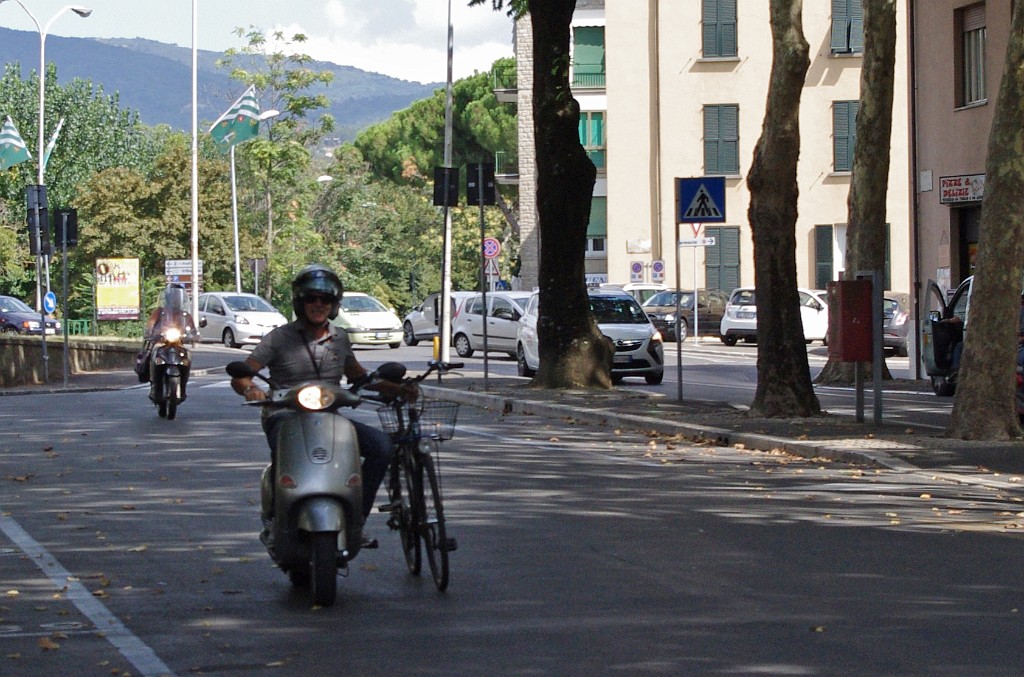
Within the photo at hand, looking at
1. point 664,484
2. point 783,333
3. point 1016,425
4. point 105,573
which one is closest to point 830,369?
point 783,333

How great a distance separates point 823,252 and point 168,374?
38.7 meters

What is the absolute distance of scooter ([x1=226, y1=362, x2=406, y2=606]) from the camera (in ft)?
26.4

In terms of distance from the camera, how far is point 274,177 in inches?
2576

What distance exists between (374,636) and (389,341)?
39.7 m

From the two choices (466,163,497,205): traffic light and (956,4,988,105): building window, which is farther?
(956,4,988,105): building window

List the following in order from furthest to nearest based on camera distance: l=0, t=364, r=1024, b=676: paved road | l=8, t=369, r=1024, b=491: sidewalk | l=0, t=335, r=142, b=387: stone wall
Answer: l=0, t=335, r=142, b=387: stone wall
l=8, t=369, r=1024, b=491: sidewalk
l=0, t=364, r=1024, b=676: paved road

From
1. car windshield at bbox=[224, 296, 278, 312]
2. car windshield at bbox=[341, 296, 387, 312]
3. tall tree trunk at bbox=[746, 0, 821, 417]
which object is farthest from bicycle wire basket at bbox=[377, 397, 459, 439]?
car windshield at bbox=[224, 296, 278, 312]

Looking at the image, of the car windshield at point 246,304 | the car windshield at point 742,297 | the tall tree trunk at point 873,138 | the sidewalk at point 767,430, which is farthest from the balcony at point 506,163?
the sidewalk at point 767,430

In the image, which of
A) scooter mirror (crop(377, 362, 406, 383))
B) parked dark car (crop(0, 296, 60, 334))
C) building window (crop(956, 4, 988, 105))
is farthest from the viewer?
parked dark car (crop(0, 296, 60, 334))

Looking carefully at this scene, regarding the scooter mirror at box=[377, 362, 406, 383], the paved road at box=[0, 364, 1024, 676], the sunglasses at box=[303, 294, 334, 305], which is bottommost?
the paved road at box=[0, 364, 1024, 676]

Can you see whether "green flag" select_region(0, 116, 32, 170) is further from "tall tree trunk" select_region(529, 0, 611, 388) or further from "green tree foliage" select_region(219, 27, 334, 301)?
"tall tree trunk" select_region(529, 0, 611, 388)

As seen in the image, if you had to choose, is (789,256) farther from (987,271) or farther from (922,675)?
(922,675)

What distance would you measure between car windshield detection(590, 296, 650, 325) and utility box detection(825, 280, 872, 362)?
1219 centimetres

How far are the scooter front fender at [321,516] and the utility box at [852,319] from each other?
33.3 ft
